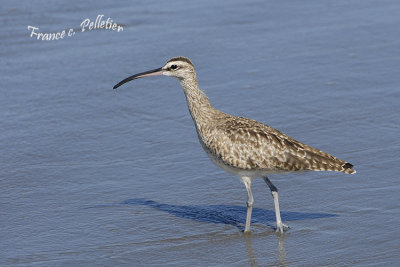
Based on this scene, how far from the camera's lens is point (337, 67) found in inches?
528

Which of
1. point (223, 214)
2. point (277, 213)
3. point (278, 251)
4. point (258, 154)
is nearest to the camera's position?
point (278, 251)

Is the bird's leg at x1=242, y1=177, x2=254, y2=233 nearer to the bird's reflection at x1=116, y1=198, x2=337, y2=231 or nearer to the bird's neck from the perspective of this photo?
the bird's reflection at x1=116, y1=198, x2=337, y2=231

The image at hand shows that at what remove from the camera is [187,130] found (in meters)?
11.6

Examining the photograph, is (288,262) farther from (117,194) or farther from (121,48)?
(121,48)

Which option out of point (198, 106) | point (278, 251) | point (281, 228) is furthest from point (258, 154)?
point (278, 251)

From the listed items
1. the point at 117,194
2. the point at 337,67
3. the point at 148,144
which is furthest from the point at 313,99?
the point at 117,194

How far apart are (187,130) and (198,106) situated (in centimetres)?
206

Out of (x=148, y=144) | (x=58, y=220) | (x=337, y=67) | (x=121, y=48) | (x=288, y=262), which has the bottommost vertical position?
(x=288, y=262)

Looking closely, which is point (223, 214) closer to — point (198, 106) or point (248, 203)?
point (248, 203)

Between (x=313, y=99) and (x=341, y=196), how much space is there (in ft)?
10.3

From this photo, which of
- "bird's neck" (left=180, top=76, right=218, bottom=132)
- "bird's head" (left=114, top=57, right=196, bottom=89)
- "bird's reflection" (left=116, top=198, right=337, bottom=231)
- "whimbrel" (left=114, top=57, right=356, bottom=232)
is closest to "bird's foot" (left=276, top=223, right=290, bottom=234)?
"whimbrel" (left=114, top=57, right=356, bottom=232)

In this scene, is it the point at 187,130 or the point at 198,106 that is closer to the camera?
the point at 198,106

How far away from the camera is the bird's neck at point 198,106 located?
30.8 feet

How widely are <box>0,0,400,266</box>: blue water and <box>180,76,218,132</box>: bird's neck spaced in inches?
35.9
